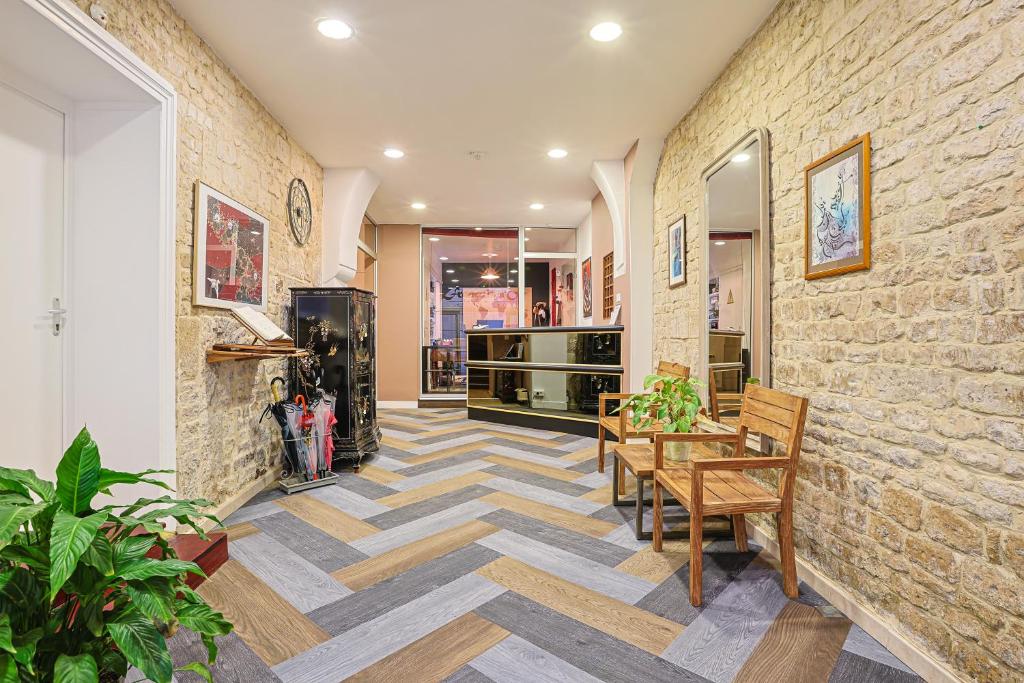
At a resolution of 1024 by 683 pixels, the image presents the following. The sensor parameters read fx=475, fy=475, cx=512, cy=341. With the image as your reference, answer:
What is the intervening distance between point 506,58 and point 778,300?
6.99ft

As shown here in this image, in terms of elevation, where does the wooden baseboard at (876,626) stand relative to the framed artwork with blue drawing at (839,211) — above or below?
below

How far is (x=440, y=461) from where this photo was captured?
4.20m

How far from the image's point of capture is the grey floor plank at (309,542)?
7.86 ft

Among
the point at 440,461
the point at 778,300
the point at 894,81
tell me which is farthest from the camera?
the point at 440,461

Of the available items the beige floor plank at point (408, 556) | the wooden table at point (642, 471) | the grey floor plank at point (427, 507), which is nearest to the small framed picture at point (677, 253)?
the wooden table at point (642, 471)

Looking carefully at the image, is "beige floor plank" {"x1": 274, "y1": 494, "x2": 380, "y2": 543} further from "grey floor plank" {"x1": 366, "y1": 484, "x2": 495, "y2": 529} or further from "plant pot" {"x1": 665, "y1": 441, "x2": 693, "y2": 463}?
A: "plant pot" {"x1": 665, "y1": 441, "x2": 693, "y2": 463}

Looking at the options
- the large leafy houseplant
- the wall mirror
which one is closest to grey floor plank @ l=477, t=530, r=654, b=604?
the wall mirror

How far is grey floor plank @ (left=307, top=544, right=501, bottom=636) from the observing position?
1.91m

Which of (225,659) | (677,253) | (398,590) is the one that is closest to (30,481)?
(225,659)

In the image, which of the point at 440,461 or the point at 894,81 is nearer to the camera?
the point at 894,81

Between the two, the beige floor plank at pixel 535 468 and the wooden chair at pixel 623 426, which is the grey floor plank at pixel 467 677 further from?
the beige floor plank at pixel 535 468

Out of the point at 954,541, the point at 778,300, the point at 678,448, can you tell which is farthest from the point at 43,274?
the point at 954,541

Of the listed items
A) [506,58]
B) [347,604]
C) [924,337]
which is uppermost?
[506,58]

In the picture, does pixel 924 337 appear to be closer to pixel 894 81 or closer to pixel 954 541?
pixel 954 541
